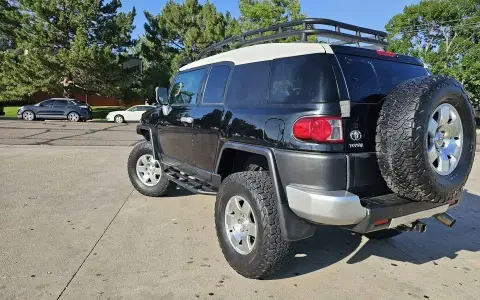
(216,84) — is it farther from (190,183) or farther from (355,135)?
(355,135)

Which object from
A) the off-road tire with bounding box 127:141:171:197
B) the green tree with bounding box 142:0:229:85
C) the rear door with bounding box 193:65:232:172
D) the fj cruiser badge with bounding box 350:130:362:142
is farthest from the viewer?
the green tree with bounding box 142:0:229:85

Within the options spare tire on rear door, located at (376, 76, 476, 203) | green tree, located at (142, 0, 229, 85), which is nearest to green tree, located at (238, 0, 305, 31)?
green tree, located at (142, 0, 229, 85)

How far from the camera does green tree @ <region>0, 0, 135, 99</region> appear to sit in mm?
26469

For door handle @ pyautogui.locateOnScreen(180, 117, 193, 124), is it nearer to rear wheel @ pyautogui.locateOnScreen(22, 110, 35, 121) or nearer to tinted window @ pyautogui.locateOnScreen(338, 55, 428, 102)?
tinted window @ pyautogui.locateOnScreen(338, 55, 428, 102)

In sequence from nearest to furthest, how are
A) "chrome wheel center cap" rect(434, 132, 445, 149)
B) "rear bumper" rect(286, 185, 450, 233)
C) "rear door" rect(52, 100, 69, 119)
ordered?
"rear bumper" rect(286, 185, 450, 233) < "chrome wheel center cap" rect(434, 132, 445, 149) < "rear door" rect(52, 100, 69, 119)

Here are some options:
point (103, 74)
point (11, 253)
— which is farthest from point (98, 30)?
point (11, 253)

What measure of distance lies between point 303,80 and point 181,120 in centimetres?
202

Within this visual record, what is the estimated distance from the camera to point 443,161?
2.88m

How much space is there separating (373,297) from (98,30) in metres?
29.9

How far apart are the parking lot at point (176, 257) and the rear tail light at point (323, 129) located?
1255mm

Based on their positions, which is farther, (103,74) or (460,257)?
(103,74)

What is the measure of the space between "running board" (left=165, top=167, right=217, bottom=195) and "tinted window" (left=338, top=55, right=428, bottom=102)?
1860mm

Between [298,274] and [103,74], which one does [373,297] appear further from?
[103,74]

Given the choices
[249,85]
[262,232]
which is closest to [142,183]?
[249,85]
